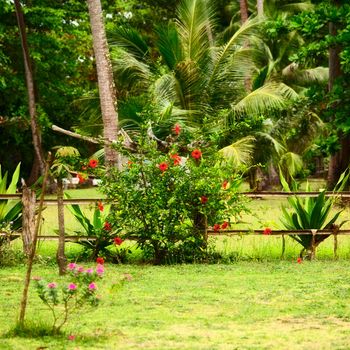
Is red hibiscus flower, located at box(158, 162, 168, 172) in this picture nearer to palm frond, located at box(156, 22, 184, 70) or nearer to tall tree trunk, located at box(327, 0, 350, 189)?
palm frond, located at box(156, 22, 184, 70)

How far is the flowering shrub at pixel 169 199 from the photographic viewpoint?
1354 centimetres

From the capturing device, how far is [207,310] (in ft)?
32.7

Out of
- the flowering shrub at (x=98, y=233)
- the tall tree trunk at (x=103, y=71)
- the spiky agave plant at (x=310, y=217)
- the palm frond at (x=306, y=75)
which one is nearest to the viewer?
the flowering shrub at (x=98, y=233)

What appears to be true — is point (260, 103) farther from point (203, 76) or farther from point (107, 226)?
point (107, 226)

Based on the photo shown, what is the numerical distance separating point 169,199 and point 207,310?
12.1 ft

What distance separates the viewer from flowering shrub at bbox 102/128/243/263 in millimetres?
13539

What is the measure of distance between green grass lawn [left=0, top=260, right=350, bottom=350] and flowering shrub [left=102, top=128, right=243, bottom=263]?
0.46 m

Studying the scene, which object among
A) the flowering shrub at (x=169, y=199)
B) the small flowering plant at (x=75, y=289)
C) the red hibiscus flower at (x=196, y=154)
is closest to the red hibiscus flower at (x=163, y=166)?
the flowering shrub at (x=169, y=199)

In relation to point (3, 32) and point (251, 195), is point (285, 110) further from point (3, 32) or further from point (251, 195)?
point (251, 195)

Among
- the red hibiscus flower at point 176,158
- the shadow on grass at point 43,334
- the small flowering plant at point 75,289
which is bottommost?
the shadow on grass at point 43,334

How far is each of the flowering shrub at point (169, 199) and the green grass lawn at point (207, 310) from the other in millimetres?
463

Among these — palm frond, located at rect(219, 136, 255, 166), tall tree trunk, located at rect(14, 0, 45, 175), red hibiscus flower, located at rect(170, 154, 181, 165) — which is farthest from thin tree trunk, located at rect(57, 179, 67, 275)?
tall tree trunk, located at rect(14, 0, 45, 175)

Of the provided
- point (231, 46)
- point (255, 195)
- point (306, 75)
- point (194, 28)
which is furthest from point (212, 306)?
point (306, 75)

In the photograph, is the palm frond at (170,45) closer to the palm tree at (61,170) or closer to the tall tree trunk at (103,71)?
the tall tree trunk at (103,71)
